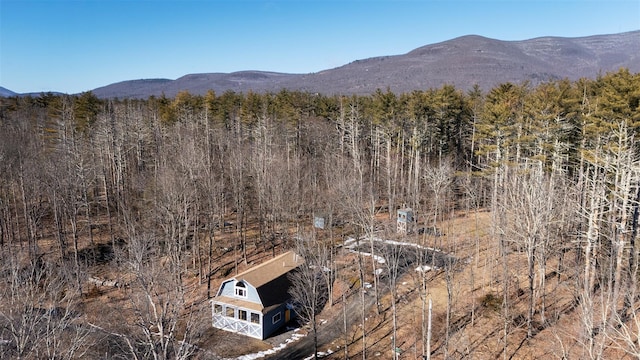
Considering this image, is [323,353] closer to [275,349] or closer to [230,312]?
[275,349]

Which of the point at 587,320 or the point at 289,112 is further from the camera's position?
the point at 289,112

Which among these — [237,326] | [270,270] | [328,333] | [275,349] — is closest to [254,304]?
[237,326]

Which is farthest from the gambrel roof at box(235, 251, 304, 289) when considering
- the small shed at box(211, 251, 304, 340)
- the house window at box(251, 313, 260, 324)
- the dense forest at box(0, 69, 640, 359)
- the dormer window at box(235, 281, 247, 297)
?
the dense forest at box(0, 69, 640, 359)

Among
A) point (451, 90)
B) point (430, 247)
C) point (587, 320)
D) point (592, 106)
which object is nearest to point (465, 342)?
point (587, 320)

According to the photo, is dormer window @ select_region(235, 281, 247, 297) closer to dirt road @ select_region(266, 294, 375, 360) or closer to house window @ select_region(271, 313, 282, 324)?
house window @ select_region(271, 313, 282, 324)

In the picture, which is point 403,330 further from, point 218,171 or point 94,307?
point 218,171

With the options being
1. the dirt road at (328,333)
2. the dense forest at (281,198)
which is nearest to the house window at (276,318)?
the dirt road at (328,333)

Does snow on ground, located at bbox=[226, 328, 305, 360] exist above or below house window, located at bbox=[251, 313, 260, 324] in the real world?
below
